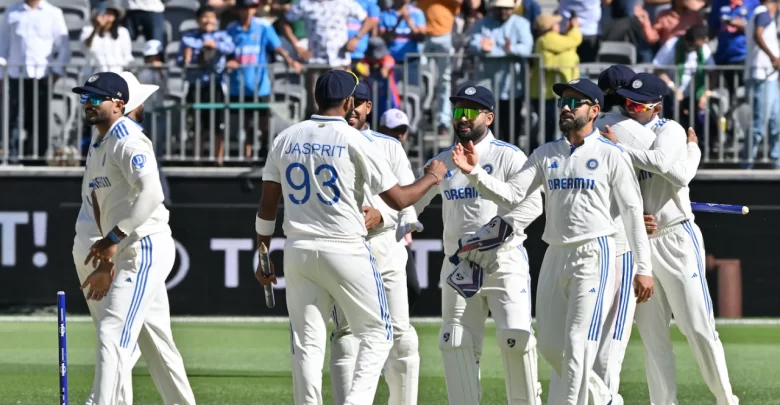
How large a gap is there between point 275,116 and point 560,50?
326 centimetres

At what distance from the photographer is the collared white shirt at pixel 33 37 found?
16734 mm

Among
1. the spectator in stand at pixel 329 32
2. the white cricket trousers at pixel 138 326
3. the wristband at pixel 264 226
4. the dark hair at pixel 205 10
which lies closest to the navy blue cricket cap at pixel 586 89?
the wristband at pixel 264 226

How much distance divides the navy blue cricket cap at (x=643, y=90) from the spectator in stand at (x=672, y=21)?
755 centimetres

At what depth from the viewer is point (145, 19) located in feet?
55.9

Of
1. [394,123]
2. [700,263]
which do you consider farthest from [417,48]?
[700,263]

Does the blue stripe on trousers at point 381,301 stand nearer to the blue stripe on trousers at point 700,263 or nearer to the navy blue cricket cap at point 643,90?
the navy blue cricket cap at point 643,90

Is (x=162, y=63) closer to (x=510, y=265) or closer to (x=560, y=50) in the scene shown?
(x=560, y=50)

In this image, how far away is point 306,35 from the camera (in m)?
16.5

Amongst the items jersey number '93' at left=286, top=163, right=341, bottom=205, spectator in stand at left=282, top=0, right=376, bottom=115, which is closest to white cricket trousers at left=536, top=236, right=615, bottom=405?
jersey number '93' at left=286, top=163, right=341, bottom=205

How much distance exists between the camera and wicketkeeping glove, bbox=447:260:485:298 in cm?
835

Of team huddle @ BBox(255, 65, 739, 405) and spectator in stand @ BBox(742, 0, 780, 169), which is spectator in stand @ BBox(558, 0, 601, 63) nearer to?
spectator in stand @ BBox(742, 0, 780, 169)

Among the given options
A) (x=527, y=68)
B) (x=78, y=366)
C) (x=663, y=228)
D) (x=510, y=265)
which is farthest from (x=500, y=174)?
(x=527, y=68)

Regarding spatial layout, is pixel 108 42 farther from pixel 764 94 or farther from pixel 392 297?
pixel 392 297

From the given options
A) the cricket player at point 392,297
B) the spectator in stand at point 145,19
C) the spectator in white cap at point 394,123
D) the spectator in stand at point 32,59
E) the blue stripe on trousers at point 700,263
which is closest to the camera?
the cricket player at point 392,297
